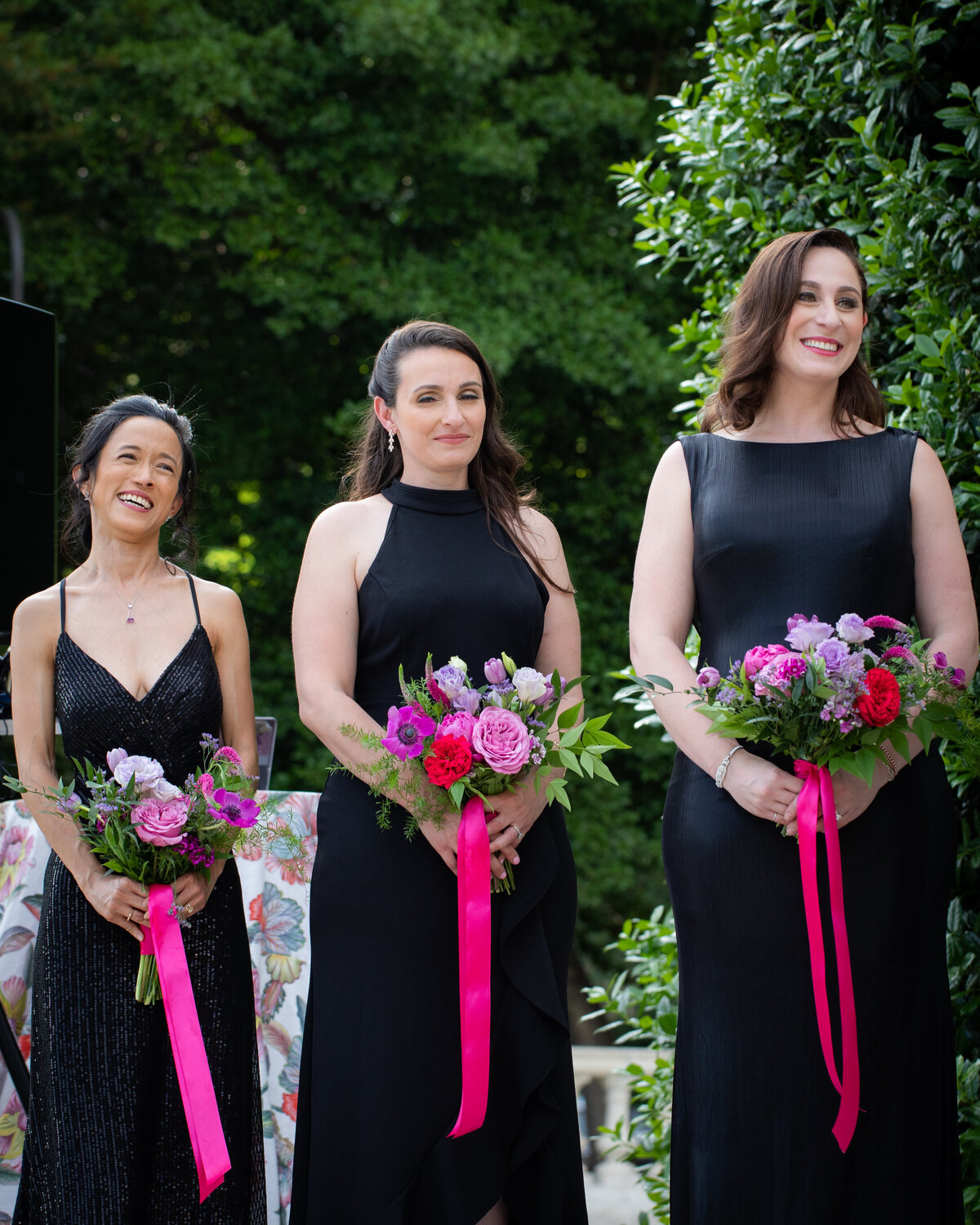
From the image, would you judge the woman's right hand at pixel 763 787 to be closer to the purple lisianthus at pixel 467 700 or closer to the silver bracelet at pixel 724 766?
the silver bracelet at pixel 724 766

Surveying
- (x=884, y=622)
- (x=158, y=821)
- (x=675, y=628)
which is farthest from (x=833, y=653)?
(x=158, y=821)

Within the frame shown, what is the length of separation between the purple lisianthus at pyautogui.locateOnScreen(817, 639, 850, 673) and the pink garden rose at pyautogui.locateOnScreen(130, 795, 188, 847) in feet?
4.08

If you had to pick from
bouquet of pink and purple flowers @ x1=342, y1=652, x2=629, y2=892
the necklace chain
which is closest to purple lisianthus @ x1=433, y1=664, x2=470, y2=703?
bouquet of pink and purple flowers @ x1=342, y1=652, x2=629, y2=892

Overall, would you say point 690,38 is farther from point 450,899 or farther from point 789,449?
point 450,899

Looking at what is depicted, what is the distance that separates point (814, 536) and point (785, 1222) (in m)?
1.39

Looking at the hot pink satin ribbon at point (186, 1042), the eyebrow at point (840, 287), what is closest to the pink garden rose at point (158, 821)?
the hot pink satin ribbon at point (186, 1042)

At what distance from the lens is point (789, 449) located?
2.75 meters

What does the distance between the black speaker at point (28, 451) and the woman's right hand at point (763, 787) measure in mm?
1888

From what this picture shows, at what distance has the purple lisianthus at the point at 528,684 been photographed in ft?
7.62

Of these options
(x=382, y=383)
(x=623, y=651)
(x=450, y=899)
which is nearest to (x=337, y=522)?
(x=382, y=383)

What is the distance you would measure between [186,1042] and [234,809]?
49 cm

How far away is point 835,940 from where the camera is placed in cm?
241

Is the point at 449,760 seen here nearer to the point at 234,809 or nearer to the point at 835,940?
the point at 234,809

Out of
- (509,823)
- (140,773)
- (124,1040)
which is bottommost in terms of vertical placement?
(124,1040)
